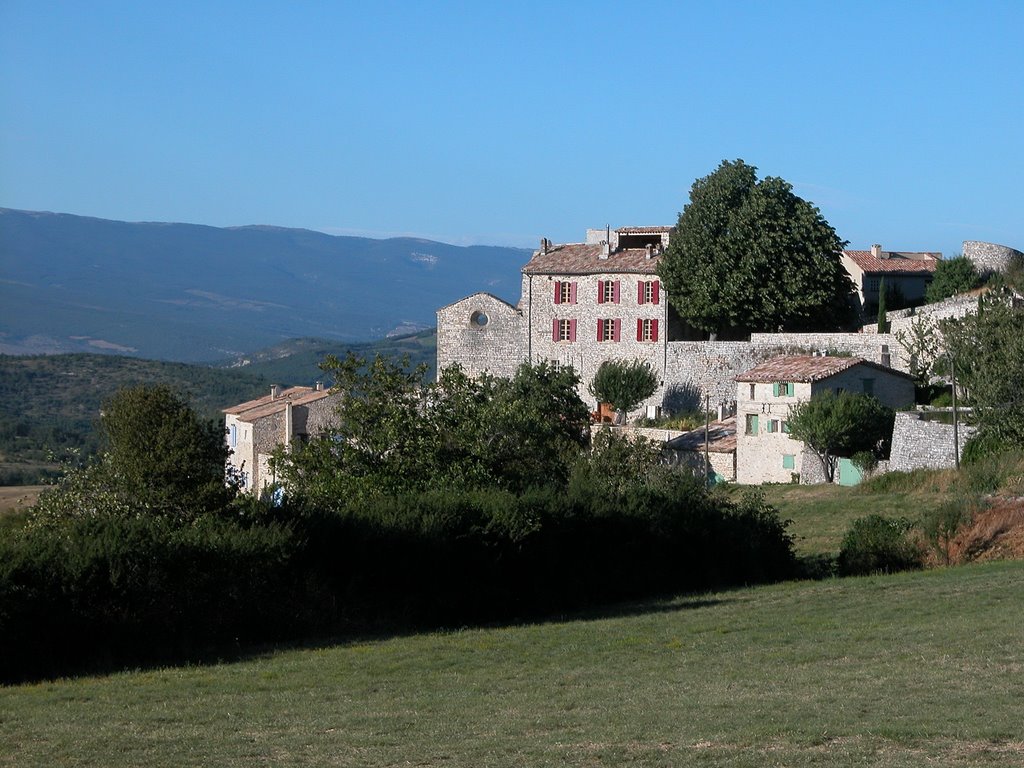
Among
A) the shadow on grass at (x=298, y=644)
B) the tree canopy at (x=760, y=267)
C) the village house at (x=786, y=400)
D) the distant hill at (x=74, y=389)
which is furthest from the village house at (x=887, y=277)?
the distant hill at (x=74, y=389)

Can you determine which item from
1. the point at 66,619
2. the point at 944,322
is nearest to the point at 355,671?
the point at 66,619

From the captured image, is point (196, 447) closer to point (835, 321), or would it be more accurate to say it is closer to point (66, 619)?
point (66, 619)

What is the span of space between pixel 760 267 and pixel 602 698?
44186 mm

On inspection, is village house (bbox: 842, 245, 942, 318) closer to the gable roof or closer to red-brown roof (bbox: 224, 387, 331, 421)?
the gable roof

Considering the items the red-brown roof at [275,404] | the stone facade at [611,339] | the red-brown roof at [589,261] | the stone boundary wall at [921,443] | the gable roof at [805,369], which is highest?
the red-brown roof at [589,261]

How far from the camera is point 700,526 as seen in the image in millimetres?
32844

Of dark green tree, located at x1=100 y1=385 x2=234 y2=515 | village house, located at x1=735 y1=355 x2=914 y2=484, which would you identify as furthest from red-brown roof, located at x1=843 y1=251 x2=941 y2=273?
dark green tree, located at x1=100 y1=385 x2=234 y2=515

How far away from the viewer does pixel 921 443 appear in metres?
47.0

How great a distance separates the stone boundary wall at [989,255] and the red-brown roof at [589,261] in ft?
49.4

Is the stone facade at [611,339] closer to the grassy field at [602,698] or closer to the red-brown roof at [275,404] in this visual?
the red-brown roof at [275,404]

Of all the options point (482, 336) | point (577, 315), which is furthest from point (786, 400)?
point (482, 336)

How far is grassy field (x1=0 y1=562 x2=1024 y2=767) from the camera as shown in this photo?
40.2ft

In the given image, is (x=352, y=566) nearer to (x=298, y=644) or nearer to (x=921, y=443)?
(x=298, y=644)

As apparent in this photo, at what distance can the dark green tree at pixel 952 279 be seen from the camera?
62.8 meters
